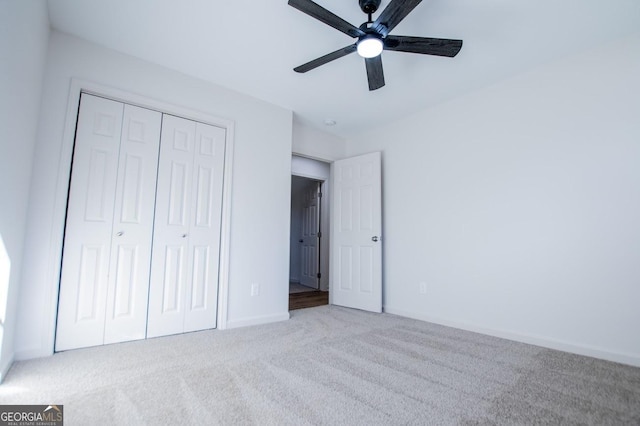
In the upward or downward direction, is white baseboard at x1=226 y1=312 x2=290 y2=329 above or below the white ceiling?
below

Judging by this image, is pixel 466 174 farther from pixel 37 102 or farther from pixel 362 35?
pixel 37 102

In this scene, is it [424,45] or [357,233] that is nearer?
[424,45]

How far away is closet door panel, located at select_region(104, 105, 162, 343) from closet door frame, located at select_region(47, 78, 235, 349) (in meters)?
0.14

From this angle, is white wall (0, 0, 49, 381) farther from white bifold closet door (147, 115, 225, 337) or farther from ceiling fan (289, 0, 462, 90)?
ceiling fan (289, 0, 462, 90)

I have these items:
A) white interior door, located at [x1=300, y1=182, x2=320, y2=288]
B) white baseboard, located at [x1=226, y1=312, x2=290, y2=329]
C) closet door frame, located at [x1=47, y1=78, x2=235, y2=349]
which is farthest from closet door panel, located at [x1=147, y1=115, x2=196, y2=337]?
white interior door, located at [x1=300, y1=182, x2=320, y2=288]

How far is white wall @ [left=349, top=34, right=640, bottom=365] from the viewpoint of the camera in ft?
7.27

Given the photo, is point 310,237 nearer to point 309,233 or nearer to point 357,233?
point 309,233

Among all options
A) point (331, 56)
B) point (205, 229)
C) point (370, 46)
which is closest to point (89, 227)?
point (205, 229)

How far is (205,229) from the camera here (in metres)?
2.88

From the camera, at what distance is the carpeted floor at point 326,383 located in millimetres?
1426

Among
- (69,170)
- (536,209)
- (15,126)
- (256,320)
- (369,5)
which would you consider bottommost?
(256,320)

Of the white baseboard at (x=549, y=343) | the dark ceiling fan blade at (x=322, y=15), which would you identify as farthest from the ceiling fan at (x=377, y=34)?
the white baseboard at (x=549, y=343)

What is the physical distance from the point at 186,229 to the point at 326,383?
1.87 meters

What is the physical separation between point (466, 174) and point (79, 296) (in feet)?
12.0
